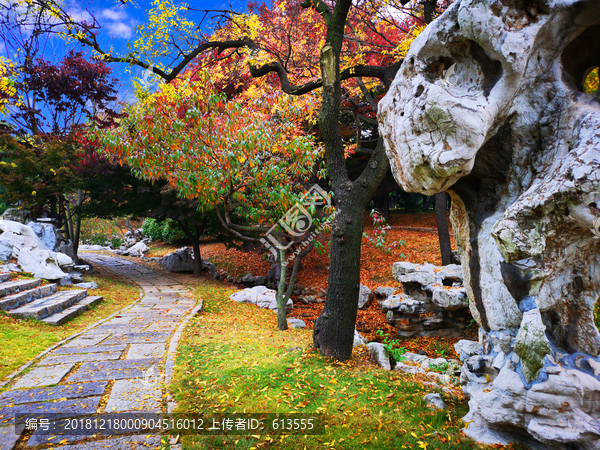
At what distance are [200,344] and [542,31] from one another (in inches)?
222

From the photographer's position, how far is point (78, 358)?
4.77 meters

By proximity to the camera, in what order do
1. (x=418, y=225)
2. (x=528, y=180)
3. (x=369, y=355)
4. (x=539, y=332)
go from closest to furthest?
1. (x=539, y=332)
2. (x=528, y=180)
3. (x=369, y=355)
4. (x=418, y=225)

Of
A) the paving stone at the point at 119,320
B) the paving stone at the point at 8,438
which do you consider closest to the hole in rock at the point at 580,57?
the paving stone at the point at 8,438

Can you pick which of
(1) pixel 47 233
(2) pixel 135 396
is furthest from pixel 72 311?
(1) pixel 47 233

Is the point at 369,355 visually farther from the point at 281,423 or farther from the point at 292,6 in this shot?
the point at 292,6

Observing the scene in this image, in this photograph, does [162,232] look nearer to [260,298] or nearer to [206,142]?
[260,298]

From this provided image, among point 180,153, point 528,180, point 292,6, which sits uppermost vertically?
point 292,6

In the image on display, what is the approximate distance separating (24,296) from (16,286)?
15.9 inches

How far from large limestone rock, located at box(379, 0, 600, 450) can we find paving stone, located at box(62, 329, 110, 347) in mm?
5417

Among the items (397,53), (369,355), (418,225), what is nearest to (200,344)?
(369,355)

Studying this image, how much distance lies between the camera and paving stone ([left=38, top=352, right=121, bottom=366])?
15.1 ft

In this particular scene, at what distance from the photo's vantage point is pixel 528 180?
2.73 meters

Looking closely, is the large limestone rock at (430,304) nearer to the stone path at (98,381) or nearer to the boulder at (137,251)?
the stone path at (98,381)

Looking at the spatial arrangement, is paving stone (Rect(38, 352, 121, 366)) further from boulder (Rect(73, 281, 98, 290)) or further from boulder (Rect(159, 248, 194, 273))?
boulder (Rect(159, 248, 194, 273))
